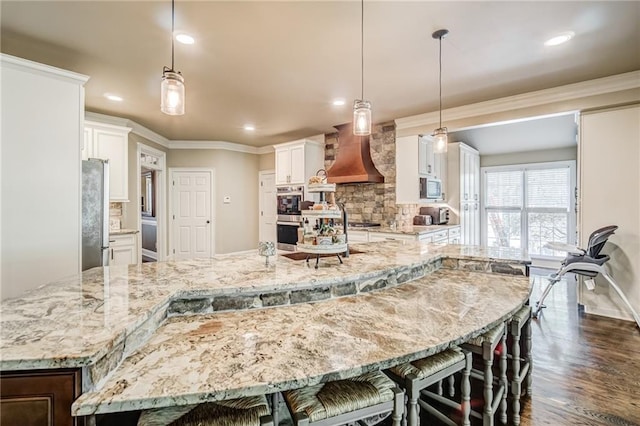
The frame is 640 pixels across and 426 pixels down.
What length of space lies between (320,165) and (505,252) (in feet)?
12.3

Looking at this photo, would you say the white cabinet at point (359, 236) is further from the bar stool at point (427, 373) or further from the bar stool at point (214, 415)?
the bar stool at point (214, 415)

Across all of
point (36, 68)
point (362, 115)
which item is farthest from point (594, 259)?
point (36, 68)

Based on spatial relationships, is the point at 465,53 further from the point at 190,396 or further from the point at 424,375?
the point at 190,396

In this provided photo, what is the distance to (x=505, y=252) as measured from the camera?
2689 mm

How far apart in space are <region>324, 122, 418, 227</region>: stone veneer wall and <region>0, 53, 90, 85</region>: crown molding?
3.45m

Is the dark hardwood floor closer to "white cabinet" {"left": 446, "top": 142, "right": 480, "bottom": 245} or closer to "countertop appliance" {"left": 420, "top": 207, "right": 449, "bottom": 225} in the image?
"countertop appliance" {"left": 420, "top": 207, "right": 449, "bottom": 225}

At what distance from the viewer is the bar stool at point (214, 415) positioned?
0.97 metres

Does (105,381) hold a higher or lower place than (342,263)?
lower

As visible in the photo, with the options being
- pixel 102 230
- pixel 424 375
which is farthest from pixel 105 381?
pixel 102 230

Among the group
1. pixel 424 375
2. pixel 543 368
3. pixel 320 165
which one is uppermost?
pixel 320 165

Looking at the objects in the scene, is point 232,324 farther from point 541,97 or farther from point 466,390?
point 541,97

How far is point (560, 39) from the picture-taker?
249 cm

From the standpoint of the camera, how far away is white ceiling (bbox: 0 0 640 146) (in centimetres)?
210

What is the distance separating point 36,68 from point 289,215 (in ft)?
13.1
